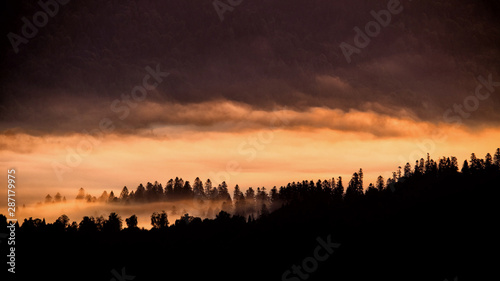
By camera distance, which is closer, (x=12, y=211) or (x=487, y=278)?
(x=12, y=211)

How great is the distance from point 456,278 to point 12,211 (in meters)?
143

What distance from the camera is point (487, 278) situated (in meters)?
193

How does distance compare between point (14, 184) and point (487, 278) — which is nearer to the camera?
point (14, 184)

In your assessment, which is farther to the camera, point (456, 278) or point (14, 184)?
point (456, 278)

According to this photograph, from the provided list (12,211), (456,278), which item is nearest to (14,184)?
(12,211)

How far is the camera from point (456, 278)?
198 meters

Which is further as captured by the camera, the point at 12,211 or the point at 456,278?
the point at 456,278

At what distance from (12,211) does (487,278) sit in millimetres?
147391

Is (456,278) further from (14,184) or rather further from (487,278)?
(14,184)

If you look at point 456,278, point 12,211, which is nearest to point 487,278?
point 456,278

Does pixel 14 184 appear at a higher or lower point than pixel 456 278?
higher

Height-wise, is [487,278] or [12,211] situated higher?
[12,211]

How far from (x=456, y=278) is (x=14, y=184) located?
143414 millimetres

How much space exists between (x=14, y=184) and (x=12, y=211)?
18.2 ft
